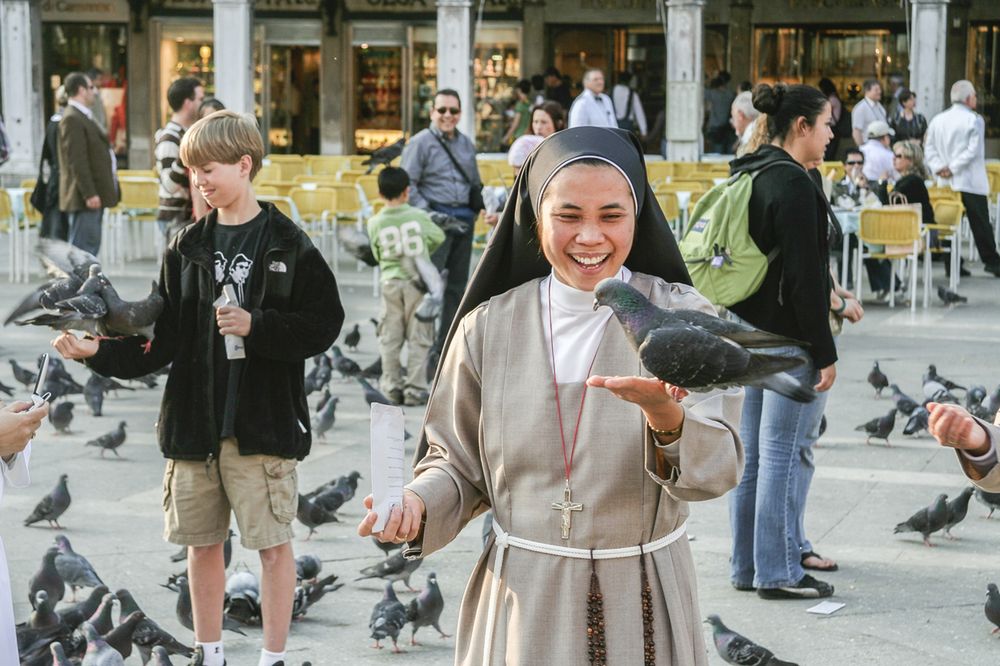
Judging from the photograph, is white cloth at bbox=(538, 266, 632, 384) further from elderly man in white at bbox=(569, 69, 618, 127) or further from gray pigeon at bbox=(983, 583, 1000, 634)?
elderly man in white at bbox=(569, 69, 618, 127)

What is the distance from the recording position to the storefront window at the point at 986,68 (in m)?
28.5

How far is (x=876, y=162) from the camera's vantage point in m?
16.0

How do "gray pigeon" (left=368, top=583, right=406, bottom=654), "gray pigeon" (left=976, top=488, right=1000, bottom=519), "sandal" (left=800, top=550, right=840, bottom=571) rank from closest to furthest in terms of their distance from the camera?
1. "gray pigeon" (left=368, top=583, right=406, bottom=654)
2. "sandal" (left=800, top=550, right=840, bottom=571)
3. "gray pigeon" (left=976, top=488, right=1000, bottom=519)

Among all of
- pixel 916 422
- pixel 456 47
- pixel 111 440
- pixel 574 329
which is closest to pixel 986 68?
pixel 456 47

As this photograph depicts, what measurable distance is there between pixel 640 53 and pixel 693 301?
2704 cm

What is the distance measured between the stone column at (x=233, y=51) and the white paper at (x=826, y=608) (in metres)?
20.2

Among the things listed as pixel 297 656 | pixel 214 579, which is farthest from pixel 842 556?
pixel 214 579

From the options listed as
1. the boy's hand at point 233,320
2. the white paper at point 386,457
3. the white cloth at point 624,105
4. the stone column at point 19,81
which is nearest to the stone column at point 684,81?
the white cloth at point 624,105

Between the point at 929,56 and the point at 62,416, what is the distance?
59.2ft

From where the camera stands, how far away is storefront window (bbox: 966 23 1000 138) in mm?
28469

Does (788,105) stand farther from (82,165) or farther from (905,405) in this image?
(82,165)

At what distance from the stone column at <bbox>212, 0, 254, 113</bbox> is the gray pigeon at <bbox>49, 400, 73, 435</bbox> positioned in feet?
53.4

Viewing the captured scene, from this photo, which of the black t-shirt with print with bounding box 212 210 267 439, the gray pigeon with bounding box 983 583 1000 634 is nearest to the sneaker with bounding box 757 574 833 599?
the gray pigeon with bounding box 983 583 1000 634

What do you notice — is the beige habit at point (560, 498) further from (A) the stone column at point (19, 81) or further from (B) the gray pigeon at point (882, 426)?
(A) the stone column at point (19, 81)
